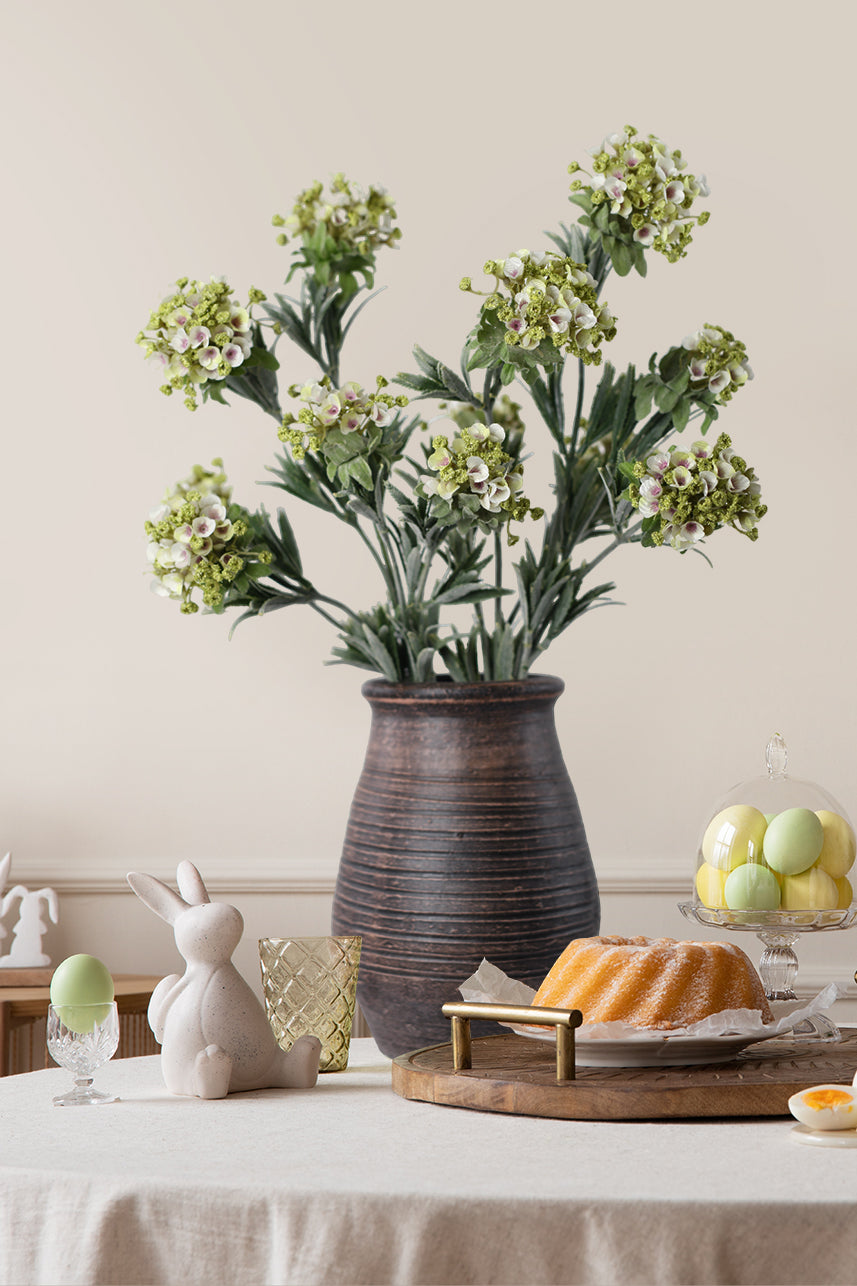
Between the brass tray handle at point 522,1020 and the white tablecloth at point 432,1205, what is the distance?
0.18 feet

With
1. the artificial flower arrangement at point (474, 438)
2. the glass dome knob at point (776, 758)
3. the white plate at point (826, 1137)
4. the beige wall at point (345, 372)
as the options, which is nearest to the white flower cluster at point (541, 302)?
the artificial flower arrangement at point (474, 438)

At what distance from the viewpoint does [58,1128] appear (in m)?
1.09

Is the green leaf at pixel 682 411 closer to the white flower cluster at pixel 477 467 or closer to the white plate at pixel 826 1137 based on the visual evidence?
the white flower cluster at pixel 477 467

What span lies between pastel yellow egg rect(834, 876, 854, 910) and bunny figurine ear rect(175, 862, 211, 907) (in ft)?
1.99

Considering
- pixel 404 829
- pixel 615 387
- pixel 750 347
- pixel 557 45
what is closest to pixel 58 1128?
pixel 404 829

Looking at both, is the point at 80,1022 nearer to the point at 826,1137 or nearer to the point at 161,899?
the point at 161,899

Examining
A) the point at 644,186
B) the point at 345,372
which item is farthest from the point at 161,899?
the point at 345,372

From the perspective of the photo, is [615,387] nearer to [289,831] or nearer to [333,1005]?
[333,1005]

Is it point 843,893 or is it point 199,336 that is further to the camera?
point 199,336

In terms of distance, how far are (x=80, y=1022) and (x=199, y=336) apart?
2.42 feet

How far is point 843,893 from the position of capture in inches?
51.5

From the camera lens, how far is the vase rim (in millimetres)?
1460

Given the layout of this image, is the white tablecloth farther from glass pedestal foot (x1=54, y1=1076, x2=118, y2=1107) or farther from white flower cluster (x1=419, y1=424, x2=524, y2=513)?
white flower cluster (x1=419, y1=424, x2=524, y2=513)

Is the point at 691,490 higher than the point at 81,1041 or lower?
higher
